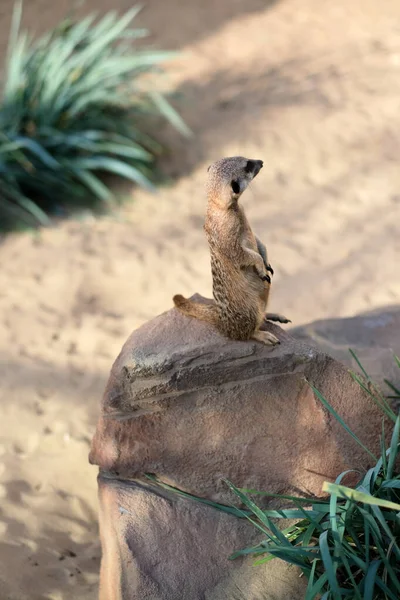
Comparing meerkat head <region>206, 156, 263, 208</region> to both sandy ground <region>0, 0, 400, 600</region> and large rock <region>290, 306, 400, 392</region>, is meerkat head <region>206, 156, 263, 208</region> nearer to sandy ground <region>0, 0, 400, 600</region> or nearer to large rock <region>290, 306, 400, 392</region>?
large rock <region>290, 306, 400, 392</region>

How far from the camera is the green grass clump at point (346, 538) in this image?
1740 mm

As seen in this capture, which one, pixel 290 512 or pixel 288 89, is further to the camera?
pixel 288 89

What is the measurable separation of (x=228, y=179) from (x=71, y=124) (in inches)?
127

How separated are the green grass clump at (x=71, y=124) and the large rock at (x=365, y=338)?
210 cm

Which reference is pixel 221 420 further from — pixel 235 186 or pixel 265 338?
pixel 235 186

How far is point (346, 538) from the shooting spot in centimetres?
190

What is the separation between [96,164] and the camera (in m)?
4.63

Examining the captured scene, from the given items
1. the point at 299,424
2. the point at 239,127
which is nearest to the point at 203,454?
the point at 299,424

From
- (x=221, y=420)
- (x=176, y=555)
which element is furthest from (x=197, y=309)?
(x=176, y=555)

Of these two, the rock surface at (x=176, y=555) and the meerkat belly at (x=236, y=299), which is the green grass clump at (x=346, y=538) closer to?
the rock surface at (x=176, y=555)

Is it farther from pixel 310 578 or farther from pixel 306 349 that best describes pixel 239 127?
pixel 310 578

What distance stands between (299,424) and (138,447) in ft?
1.60

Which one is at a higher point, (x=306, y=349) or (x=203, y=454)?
(x=306, y=349)

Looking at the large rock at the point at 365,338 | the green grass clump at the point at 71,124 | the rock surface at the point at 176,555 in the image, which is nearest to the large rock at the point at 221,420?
the rock surface at the point at 176,555
